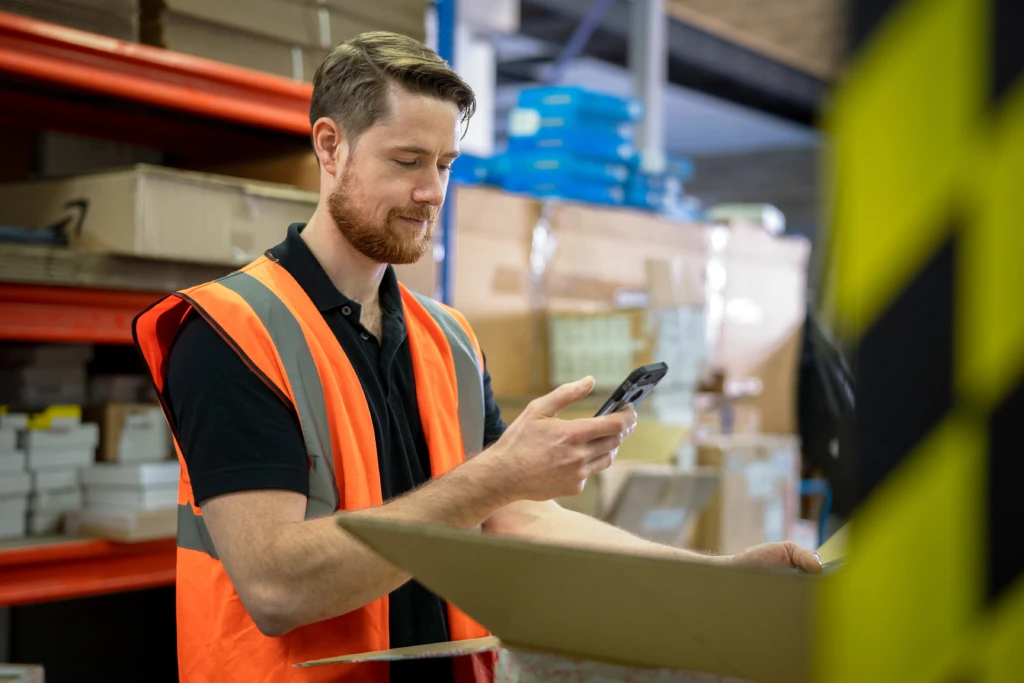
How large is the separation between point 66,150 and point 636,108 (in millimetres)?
2964

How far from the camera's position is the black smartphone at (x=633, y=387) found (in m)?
1.44

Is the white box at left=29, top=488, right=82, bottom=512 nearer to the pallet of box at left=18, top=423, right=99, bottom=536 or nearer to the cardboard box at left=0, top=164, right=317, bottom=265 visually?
the pallet of box at left=18, top=423, right=99, bottom=536

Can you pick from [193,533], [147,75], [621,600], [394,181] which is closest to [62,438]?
[147,75]

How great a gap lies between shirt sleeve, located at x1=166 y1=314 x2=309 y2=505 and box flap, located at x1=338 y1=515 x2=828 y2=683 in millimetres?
524

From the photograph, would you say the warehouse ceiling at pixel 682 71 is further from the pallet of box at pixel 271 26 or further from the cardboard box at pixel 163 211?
the cardboard box at pixel 163 211

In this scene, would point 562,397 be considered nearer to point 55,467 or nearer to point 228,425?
point 228,425

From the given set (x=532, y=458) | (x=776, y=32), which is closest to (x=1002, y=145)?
(x=532, y=458)

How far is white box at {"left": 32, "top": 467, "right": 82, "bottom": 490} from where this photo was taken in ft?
8.14

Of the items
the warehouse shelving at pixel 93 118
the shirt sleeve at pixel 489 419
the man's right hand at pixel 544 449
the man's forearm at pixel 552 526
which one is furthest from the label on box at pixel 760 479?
the man's right hand at pixel 544 449

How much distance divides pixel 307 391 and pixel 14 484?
1.33m

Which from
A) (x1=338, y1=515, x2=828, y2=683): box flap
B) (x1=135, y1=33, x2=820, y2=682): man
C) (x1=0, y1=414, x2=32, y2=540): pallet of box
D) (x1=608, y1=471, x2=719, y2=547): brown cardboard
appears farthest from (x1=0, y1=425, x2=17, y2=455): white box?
(x1=608, y1=471, x2=719, y2=547): brown cardboard

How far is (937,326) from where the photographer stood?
17.4 inches

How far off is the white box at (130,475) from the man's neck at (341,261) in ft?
3.55

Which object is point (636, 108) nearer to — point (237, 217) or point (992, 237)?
point (237, 217)
